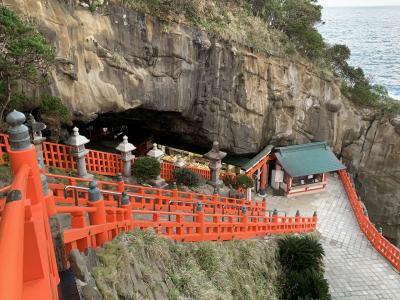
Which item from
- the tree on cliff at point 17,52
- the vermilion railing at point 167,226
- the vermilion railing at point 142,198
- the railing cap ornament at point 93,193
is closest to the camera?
the vermilion railing at point 167,226

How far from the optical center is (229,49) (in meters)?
18.5

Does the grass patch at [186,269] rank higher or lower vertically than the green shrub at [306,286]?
→ higher

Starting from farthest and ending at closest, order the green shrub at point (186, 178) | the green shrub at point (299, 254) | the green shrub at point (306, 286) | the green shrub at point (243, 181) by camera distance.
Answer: the green shrub at point (243, 181), the green shrub at point (186, 178), the green shrub at point (299, 254), the green shrub at point (306, 286)

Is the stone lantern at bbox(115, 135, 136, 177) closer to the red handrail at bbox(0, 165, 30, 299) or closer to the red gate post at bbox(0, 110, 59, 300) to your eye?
the red gate post at bbox(0, 110, 59, 300)

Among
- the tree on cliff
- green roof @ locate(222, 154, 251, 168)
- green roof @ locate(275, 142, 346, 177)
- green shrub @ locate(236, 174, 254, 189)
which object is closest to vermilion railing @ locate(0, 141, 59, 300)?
the tree on cliff

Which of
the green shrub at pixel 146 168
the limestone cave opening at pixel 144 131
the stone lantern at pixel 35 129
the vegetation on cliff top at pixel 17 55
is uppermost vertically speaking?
the vegetation on cliff top at pixel 17 55

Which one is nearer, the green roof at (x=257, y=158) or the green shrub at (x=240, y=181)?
the green shrub at (x=240, y=181)

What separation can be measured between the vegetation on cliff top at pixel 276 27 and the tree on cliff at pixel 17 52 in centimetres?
646

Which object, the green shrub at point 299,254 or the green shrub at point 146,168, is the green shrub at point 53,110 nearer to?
the green shrub at point 146,168

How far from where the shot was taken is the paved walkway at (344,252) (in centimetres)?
1274

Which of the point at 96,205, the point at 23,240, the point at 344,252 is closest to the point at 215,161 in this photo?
the point at 344,252

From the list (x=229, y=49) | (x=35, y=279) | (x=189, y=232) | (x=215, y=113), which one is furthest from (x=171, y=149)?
(x=35, y=279)

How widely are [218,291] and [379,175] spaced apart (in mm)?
20413

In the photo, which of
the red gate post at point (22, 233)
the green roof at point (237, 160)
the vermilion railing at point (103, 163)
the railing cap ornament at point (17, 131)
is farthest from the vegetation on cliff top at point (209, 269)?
the green roof at point (237, 160)
